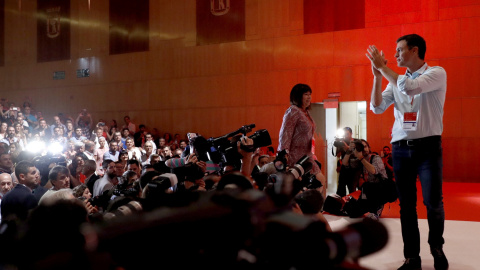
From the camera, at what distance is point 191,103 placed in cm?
1341

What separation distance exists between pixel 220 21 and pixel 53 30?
5.77 m

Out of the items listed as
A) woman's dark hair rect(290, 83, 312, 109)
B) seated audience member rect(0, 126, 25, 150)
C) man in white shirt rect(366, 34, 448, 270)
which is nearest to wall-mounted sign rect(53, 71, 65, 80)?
seated audience member rect(0, 126, 25, 150)

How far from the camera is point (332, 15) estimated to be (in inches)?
457

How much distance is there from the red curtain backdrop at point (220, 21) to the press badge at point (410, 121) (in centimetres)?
1000

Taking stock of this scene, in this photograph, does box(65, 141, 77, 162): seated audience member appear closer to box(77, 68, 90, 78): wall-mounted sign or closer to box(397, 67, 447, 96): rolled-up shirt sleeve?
box(77, 68, 90, 78): wall-mounted sign

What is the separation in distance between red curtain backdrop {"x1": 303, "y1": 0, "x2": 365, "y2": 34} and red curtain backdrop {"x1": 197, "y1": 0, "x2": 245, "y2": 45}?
1.80 m

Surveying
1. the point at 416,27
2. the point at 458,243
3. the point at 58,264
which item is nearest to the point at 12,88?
the point at 416,27

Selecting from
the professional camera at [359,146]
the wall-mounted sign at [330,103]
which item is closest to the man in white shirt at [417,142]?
the professional camera at [359,146]

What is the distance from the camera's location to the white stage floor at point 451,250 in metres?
3.28

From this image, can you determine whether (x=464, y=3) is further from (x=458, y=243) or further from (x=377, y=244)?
(x=377, y=244)

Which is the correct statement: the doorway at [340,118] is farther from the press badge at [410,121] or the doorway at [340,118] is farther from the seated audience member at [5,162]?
the press badge at [410,121]

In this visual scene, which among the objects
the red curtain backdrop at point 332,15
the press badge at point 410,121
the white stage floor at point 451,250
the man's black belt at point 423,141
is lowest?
the white stage floor at point 451,250

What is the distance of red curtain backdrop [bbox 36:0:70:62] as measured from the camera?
1501 centimetres

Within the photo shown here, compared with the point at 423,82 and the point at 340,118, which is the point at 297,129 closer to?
the point at 423,82
